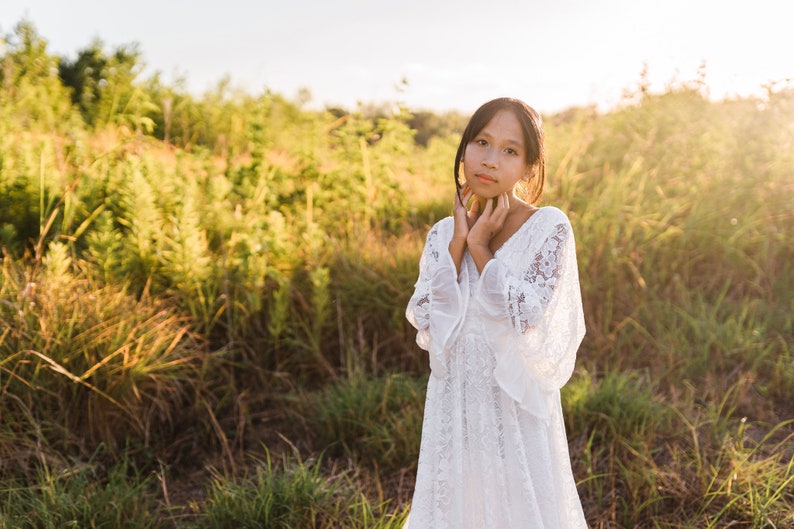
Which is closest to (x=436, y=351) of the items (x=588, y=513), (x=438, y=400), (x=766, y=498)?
(x=438, y=400)

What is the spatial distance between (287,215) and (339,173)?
1.70ft

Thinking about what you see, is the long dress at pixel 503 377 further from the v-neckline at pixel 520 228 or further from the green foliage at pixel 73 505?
the green foliage at pixel 73 505

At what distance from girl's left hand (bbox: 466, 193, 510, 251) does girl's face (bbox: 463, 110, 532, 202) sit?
5 centimetres

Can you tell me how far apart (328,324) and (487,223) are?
2548 mm

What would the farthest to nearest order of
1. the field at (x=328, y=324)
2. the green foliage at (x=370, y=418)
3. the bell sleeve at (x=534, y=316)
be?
the green foliage at (x=370, y=418) < the field at (x=328, y=324) < the bell sleeve at (x=534, y=316)

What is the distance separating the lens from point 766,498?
3064 mm

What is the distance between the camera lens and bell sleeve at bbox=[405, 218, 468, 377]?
81.2 inches

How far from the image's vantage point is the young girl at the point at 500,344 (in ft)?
6.61

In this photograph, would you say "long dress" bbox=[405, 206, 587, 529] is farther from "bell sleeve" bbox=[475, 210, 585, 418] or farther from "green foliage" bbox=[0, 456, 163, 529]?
"green foliage" bbox=[0, 456, 163, 529]

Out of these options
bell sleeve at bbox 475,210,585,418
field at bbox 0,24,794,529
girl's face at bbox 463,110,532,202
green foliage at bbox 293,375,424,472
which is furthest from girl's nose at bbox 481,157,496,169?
green foliage at bbox 293,375,424,472

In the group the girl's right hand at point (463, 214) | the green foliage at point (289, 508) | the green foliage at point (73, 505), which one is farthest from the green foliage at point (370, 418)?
the girl's right hand at point (463, 214)

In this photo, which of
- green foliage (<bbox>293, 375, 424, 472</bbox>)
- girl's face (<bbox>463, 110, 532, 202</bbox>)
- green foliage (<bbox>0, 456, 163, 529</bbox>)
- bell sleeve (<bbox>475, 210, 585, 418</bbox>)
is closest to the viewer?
bell sleeve (<bbox>475, 210, 585, 418</bbox>)

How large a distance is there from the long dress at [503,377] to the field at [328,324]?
0.86 metres

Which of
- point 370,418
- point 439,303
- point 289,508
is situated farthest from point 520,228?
point 370,418
